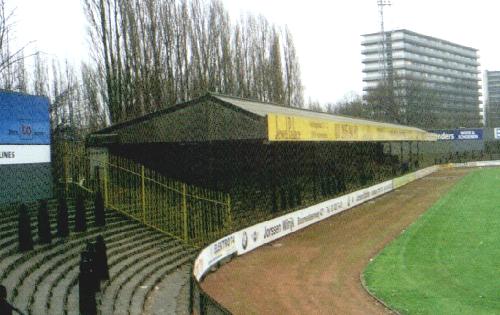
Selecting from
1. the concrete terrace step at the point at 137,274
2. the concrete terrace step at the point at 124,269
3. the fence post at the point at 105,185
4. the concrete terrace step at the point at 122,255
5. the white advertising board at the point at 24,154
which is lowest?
the concrete terrace step at the point at 137,274

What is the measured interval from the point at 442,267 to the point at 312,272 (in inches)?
160

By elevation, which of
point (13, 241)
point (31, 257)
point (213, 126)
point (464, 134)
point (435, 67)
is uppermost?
point (435, 67)

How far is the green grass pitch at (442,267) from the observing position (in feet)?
45.3

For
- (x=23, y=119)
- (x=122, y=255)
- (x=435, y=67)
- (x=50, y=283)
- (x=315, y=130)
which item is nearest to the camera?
(x=50, y=283)

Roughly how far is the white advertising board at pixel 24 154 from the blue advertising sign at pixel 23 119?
0.50 ft

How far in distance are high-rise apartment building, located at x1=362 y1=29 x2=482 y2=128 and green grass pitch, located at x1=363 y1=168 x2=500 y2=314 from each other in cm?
11233

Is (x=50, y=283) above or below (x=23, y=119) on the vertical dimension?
below

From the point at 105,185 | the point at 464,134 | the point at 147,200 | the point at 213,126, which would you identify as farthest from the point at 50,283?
the point at 464,134

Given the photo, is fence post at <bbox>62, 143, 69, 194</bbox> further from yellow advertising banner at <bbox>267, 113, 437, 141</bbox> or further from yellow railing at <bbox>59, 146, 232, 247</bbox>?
yellow advertising banner at <bbox>267, 113, 437, 141</bbox>

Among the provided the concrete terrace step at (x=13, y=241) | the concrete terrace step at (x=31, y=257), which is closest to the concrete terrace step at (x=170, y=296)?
the concrete terrace step at (x=31, y=257)

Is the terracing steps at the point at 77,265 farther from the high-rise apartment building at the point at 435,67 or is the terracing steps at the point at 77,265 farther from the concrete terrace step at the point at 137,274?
the high-rise apartment building at the point at 435,67

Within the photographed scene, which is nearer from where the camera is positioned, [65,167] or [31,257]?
[31,257]

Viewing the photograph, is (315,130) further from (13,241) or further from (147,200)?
(13,241)

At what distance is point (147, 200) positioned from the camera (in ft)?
66.7
